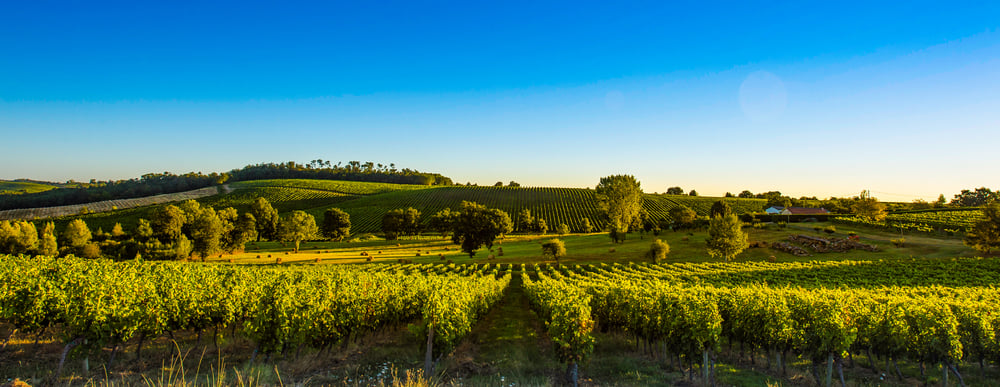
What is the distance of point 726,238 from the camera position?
5694 centimetres

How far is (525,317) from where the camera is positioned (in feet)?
104

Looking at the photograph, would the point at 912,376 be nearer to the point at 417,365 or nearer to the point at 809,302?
the point at 809,302

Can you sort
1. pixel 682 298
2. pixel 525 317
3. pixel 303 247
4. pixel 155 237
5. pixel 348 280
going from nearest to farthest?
pixel 682 298
pixel 348 280
pixel 525 317
pixel 155 237
pixel 303 247

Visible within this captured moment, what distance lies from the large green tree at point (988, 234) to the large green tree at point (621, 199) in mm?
47700

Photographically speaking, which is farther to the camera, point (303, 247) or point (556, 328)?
point (303, 247)

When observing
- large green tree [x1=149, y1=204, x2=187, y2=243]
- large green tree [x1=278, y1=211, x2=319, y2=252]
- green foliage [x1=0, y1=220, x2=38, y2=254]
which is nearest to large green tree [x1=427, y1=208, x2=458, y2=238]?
large green tree [x1=278, y1=211, x2=319, y2=252]

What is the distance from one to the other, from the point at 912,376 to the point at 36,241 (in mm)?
109893

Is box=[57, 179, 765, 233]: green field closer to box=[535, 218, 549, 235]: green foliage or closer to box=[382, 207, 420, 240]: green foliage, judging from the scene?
box=[535, 218, 549, 235]: green foliage

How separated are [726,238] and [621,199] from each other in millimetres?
28772

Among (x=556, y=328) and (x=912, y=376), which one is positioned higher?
(x=556, y=328)

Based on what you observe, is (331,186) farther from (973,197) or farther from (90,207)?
(973,197)

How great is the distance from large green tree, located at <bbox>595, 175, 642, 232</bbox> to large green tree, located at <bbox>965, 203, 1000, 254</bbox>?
156 feet

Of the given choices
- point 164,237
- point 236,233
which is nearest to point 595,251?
point 236,233

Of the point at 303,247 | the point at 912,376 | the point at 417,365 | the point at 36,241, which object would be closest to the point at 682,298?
the point at 912,376
